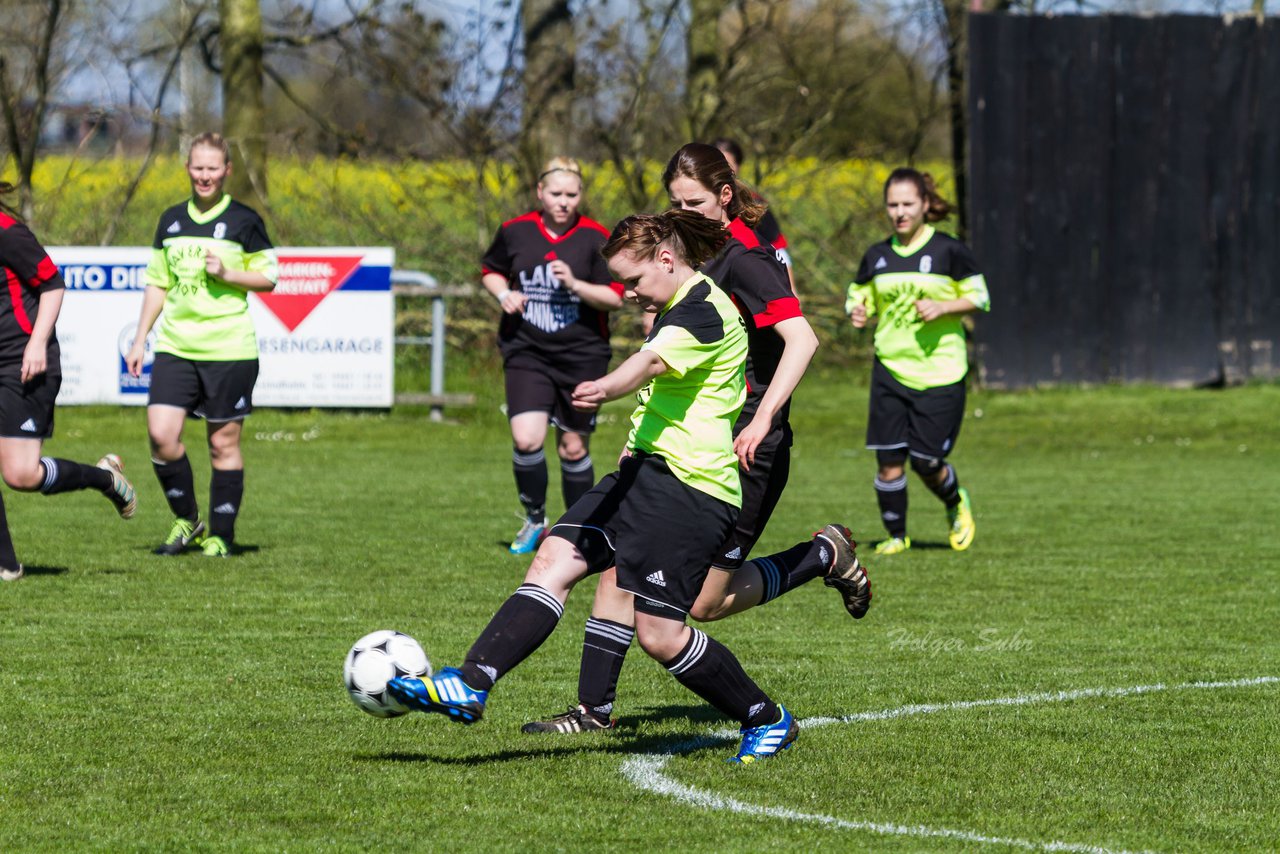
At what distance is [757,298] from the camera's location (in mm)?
5141

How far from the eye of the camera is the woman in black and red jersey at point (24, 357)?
7516 millimetres

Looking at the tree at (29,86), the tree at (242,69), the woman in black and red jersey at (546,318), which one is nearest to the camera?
the woman in black and red jersey at (546,318)

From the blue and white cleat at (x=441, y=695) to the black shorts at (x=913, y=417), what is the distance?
4.99 meters

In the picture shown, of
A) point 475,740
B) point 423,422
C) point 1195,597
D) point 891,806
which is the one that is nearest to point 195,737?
point 475,740

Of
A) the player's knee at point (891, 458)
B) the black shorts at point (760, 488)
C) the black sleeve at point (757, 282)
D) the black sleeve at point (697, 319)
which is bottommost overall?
the player's knee at point (891, 458)

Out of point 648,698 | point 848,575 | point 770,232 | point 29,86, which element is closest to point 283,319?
point 29,86

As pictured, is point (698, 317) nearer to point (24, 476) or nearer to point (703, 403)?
point (703, 403)

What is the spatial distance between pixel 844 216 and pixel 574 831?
1608cm

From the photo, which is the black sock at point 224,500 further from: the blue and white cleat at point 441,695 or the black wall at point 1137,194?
the black wall at point 1137,194

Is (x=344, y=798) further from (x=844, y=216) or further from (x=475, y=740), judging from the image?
(x=844, y=216)

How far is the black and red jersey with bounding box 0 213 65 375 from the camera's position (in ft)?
24.6

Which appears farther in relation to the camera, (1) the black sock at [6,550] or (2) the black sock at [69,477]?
(2) the black sock at [69,477]

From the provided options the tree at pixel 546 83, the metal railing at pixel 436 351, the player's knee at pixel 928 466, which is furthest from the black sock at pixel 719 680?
the tree at pixel 546 83

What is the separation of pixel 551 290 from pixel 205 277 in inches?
68.9
